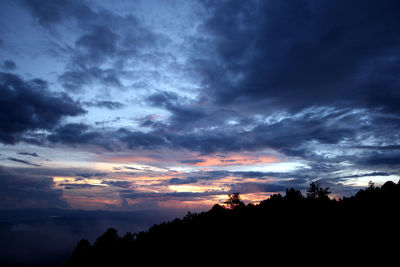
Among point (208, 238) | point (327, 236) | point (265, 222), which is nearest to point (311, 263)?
point (327, 236)

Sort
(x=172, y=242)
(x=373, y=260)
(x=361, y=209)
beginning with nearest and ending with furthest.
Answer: (x=373, y=260), (x=361, y=209), (x=172, y=242)

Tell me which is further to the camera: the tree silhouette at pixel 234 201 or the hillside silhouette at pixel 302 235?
the tree silhouette at pixel 234 201

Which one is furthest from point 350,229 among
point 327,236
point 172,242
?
point 172,242

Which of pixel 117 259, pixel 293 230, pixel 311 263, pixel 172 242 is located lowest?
pixel 117 259

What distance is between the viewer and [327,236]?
1798 centimetres

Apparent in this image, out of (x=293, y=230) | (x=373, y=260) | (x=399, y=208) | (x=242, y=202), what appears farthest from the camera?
(x=242, y=202)

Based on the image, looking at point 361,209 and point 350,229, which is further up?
point 361,209

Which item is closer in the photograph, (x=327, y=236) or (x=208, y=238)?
(x=327, y=236)

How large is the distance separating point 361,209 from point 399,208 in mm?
2615

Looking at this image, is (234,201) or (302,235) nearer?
(302,235)

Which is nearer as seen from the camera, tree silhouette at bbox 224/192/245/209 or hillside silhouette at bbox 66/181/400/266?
hillside silhouette at bbox 66/181/400/266

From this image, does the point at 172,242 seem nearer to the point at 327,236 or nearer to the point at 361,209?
the point at 327,236

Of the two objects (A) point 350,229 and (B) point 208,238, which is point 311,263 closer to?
(A) point 350,229

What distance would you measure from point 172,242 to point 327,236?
2344 centimetres
